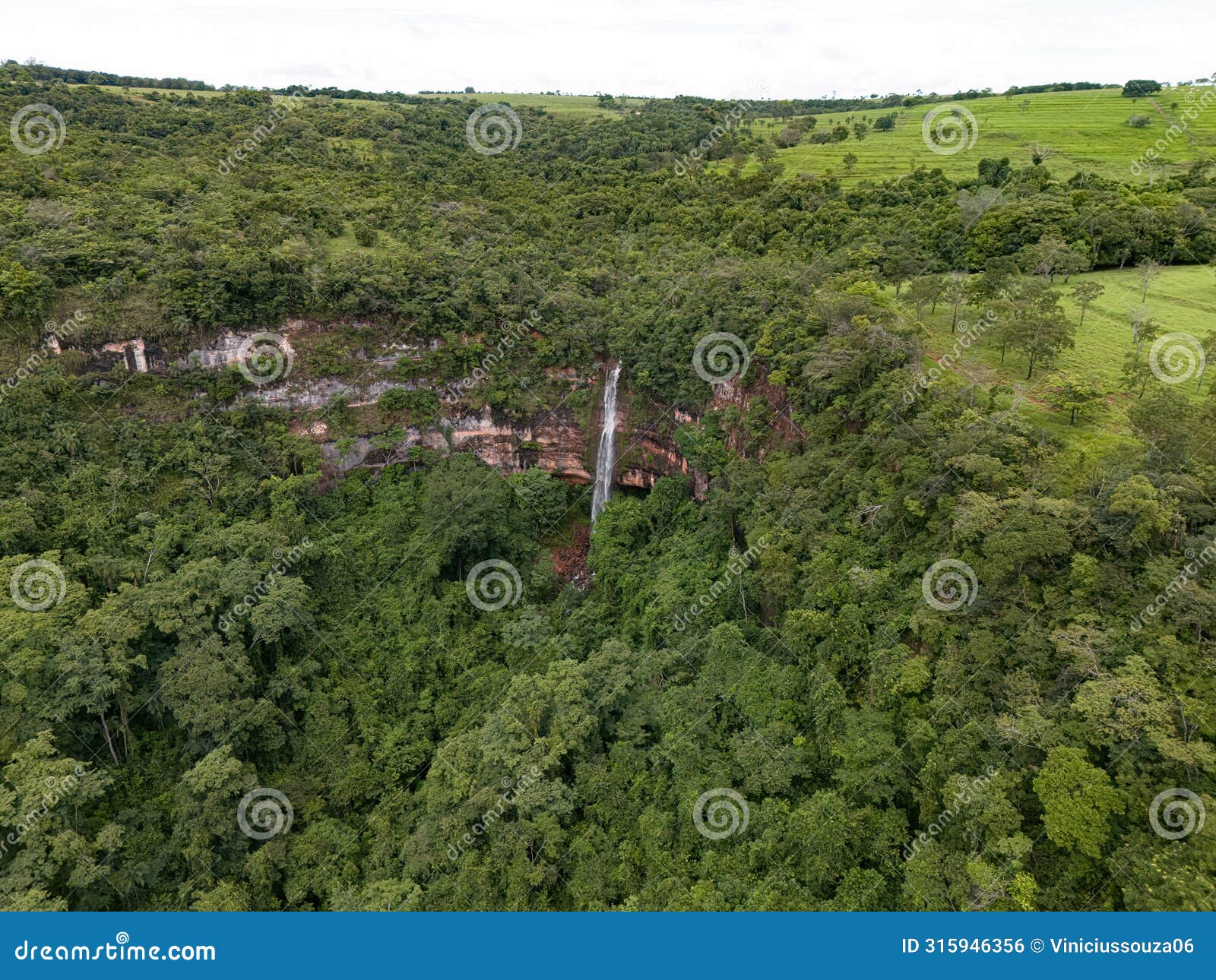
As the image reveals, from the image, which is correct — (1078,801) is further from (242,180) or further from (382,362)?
(242,180)

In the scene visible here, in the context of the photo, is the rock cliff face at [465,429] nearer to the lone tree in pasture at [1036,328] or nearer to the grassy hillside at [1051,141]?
the lone tree in pasture at [1036,328]

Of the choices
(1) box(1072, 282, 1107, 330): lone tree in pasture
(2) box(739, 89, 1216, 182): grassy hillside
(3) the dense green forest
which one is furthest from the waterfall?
(2) box(739, 89, 1216, 182): grassy hillside

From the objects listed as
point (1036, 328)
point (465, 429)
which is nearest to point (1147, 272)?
point (1036, 328)

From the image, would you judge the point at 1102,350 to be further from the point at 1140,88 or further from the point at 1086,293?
the point at 1140,88

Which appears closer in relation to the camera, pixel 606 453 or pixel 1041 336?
pixel 1041 336

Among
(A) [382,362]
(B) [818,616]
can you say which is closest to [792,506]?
(B) [818,616]

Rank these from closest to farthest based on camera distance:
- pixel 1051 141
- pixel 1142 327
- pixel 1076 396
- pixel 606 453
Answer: pixel 1076 396 < pixel 1142 327 < pixel 606 453 < pixel 1051 141
